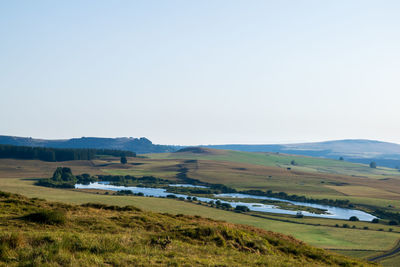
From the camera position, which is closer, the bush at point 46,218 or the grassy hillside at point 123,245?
the grassy hillside at point 123,245

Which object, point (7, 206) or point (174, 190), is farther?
point (174, 190)

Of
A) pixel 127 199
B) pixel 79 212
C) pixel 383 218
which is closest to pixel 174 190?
pixel 127 199

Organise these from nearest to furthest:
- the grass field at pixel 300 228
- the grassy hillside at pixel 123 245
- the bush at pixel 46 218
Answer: the grassy hillside at pixel 123 245 < the bush at pixel 46 218 < the grass field at pixel 300 228

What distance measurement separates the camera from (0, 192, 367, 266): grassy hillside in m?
16.2

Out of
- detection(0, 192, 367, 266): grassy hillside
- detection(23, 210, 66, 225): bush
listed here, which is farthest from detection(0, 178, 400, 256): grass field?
detection(23, 210, 66, 225): bush

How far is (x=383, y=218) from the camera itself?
135125mm

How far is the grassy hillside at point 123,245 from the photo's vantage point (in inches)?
639

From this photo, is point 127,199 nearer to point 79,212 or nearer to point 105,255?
point 79,212

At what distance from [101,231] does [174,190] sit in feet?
529

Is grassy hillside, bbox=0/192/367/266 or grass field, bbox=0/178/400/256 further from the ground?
grassy hillside, bbox=0/192/367/266

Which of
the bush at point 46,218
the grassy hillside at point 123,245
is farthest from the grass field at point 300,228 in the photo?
the bush at point 46,218

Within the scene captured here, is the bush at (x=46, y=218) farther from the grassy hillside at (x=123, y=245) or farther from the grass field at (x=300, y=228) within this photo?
the grass field at (x=300, y=228)

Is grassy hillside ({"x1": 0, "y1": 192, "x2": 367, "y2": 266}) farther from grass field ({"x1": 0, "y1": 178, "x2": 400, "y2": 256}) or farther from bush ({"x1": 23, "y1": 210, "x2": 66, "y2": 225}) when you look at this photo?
grass field ({"x1": 0, "y1": 178, "x2": 400, "y2": 256})

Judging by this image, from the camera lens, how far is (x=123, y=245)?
62.4ft
